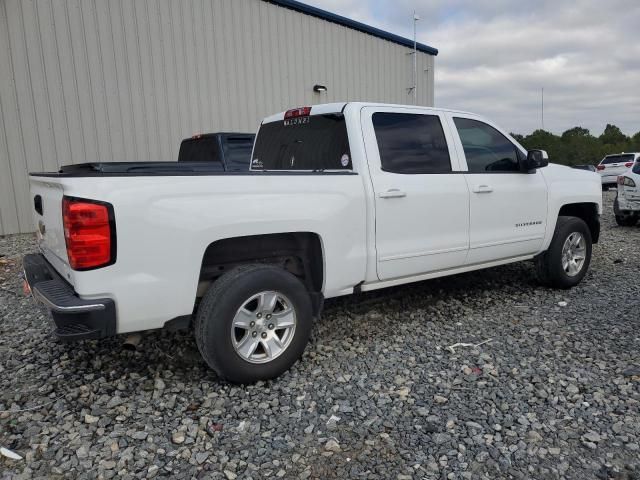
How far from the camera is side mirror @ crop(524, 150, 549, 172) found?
4.77 m

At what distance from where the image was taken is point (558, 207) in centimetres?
523

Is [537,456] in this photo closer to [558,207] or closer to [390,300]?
[390,300]

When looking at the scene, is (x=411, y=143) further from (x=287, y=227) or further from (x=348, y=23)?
(x=348, y=23)

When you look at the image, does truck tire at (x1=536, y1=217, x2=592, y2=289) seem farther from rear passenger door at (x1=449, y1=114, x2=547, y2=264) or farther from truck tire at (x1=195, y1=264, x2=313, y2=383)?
truck tire at (x1=195, y1=264, x2=313, y2=383)

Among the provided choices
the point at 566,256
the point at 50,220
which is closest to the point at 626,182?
the point at 566,256

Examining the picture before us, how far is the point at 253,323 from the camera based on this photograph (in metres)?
3.24

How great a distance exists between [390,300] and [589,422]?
2497 millimetres

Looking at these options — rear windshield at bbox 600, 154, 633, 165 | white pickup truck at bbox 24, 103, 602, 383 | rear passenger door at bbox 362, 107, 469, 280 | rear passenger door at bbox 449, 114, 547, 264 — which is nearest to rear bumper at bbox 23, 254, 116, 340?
white pickup truck at bbox 24, 103, 602, 383

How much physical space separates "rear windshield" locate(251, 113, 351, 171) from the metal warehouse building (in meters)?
6.10

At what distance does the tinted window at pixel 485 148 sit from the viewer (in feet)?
15.0

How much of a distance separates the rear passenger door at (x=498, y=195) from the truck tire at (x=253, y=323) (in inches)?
75.2

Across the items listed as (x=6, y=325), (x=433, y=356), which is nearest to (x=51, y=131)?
(x=6, y=325)

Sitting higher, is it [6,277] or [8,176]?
[8,176]

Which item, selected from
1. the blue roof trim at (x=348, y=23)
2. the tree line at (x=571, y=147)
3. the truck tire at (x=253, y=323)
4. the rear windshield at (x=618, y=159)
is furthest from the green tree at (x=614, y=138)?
the truck tire at (x=253, y=323)
